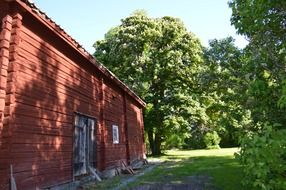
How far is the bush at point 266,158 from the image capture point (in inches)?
205

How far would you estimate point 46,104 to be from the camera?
33.6ft

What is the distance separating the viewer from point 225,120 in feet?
43.2

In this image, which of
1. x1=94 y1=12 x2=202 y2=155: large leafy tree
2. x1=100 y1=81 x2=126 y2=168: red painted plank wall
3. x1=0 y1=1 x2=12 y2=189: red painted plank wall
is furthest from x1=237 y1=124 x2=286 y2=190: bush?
x1=94 y1=12 x2=202 y2=155: large leafy tree

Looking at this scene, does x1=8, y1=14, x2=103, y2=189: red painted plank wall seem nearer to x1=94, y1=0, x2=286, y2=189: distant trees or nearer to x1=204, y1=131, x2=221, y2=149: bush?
x1=94, y1=0, x2=286, y2=189: distant trees

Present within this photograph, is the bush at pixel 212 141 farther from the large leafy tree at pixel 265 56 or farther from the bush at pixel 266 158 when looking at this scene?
the bush at pixel 266 158

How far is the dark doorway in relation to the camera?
487 inches

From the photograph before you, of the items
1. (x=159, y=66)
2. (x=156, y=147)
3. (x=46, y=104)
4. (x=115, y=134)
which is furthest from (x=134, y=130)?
(x=46, y=104)

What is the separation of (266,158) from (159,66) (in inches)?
1071

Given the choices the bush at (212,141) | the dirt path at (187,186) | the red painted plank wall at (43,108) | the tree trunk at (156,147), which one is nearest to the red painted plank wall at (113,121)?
the red painted plank wall at (43,108)

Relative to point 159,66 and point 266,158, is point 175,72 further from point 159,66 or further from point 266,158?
point 266,158

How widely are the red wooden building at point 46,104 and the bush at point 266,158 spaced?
5587 millimetres

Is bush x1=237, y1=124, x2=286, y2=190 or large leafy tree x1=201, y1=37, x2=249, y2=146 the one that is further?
large leafy tree x1=201, y1=37, x2=249, y2=146

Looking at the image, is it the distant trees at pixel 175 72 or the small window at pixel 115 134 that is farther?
the small window at pixel 115 134

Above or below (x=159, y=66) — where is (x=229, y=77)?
below
